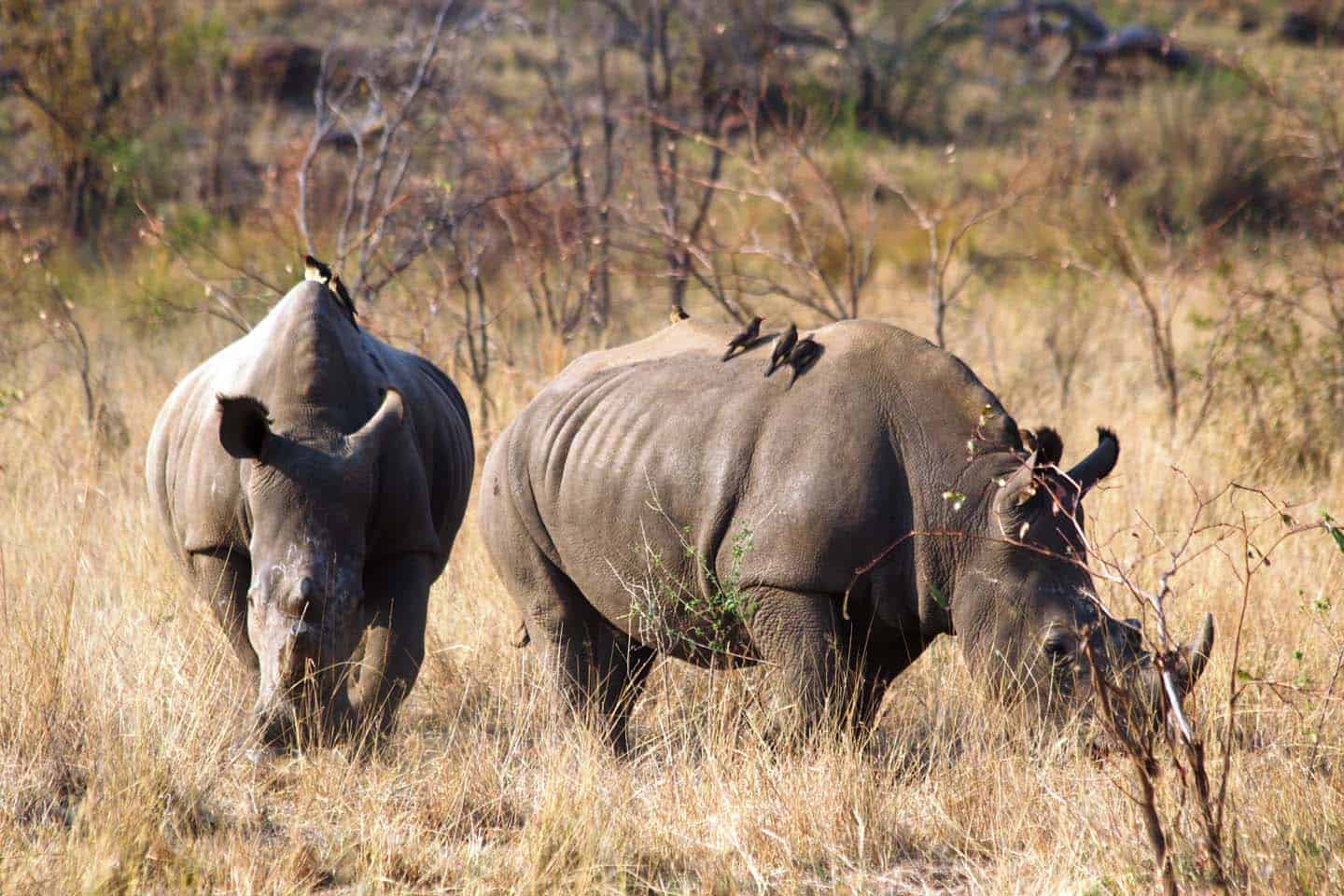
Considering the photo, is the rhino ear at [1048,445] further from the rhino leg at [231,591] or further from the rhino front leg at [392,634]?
the rhino leg at [231,591]

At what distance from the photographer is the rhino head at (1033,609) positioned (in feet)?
14.3

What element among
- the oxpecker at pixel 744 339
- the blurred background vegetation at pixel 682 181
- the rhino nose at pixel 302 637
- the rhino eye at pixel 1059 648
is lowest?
the blurred background vegetation at pixel 682 181

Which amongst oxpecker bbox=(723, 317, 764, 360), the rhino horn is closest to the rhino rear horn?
the rhino horn

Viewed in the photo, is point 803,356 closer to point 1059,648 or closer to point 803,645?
point 803,645

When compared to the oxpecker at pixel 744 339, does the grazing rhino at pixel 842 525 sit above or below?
below

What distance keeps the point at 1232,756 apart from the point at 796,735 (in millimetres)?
1264

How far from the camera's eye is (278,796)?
179 inches

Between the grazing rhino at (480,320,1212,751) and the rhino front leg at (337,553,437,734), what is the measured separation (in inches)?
23.9

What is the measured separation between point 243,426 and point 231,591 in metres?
0.77

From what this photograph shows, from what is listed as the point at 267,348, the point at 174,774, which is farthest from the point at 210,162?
the point at 174,774

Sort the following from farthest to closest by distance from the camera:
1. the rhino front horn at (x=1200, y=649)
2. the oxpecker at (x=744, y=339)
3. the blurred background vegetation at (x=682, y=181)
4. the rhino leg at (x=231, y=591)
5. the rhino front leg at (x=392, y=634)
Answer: the blurred background vegetation at (x=682, y=181)
the rhino leg at (x=231, y=591)
the rhino front leg at (x=392, y=634)
the oxpecker at (x=744, y=339)
the rhino front horn at (x=1200, y=649)

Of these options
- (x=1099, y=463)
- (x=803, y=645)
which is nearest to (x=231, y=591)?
(x=803, y=645)

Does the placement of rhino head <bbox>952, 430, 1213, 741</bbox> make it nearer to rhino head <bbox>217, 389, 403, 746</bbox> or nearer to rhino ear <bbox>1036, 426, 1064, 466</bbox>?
rhino ear <bbox>1036, 426, 1064, 466</bbox>

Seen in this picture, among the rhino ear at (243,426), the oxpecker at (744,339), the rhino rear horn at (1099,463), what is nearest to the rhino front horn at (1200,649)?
the rhino rear horn at (1099,463)
